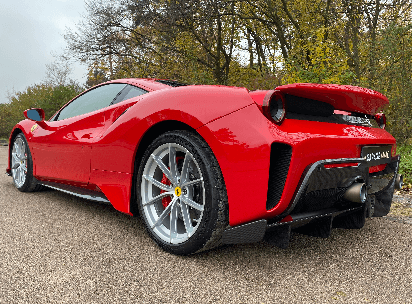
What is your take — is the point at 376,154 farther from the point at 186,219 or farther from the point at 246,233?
the point at 186,219

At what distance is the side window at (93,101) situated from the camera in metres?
→ 3.16

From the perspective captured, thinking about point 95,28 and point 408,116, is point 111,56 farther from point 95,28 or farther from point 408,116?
point 408,116

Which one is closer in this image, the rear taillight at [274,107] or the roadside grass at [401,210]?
the rear taillight at [274,107]

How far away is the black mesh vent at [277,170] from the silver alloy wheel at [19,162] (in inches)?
139

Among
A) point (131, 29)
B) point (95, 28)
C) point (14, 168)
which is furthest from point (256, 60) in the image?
point (14, 168)

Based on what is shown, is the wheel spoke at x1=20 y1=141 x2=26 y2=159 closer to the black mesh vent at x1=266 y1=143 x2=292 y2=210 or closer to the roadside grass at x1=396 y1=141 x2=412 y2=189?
the black mesh vent at x1=266 y1=143 x2=292 y2=210

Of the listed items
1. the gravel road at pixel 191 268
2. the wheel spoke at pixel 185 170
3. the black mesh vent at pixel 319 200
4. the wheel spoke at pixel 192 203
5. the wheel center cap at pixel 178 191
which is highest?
the wheel spoke at pixel 185 170

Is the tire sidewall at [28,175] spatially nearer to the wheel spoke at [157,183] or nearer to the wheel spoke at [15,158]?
the wheel spoke at [15,158]

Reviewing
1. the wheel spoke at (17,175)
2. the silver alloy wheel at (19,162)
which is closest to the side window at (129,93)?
the silver alloy wheel at (19,162)

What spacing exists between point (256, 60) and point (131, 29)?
690cm

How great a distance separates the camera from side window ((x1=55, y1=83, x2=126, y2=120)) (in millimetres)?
3162

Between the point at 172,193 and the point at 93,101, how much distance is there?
1.60m

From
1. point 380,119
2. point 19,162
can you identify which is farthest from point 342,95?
point 19,162

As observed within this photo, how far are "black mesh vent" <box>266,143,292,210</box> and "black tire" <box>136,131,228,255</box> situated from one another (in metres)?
0.28
